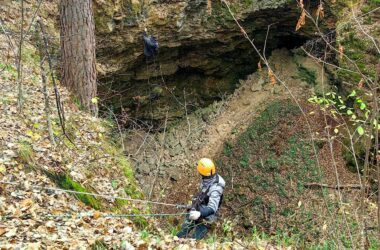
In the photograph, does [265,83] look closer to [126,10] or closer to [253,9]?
[253,9]

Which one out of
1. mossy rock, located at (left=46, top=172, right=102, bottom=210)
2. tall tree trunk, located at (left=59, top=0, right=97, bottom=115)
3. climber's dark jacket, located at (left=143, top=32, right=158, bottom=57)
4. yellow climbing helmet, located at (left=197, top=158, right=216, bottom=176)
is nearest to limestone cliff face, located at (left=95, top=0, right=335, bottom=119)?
climber's dark jacket, located at (left=143, top=32, right=158, bottom=57)

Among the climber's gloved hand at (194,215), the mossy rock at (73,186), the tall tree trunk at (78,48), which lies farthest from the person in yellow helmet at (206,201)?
the tall tree trunk at (78,48)

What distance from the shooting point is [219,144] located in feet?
36.0

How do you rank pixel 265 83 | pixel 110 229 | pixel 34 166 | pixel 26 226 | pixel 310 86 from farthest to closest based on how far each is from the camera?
pixel 265 83 < pixel 310 86 < pixel 34 166 < pixel 110 229 < pixel 26 226

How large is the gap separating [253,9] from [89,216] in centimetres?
723

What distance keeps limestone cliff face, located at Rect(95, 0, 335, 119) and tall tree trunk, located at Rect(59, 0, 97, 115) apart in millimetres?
1870

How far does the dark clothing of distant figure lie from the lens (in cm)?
523

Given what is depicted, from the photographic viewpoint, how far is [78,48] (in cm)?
695

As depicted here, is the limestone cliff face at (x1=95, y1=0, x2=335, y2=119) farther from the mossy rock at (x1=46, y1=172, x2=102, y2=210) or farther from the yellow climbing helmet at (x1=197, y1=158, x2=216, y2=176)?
the mossy rock at (x1=46, y1=172, x2=102, y2=210)

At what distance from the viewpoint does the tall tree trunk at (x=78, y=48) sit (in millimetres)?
6828

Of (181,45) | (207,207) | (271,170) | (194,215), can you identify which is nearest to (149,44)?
(181,45)

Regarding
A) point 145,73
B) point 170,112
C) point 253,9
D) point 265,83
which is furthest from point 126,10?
point 265,83

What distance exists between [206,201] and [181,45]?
586cm

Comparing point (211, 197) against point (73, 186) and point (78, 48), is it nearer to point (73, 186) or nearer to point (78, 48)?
point (73, 186)
